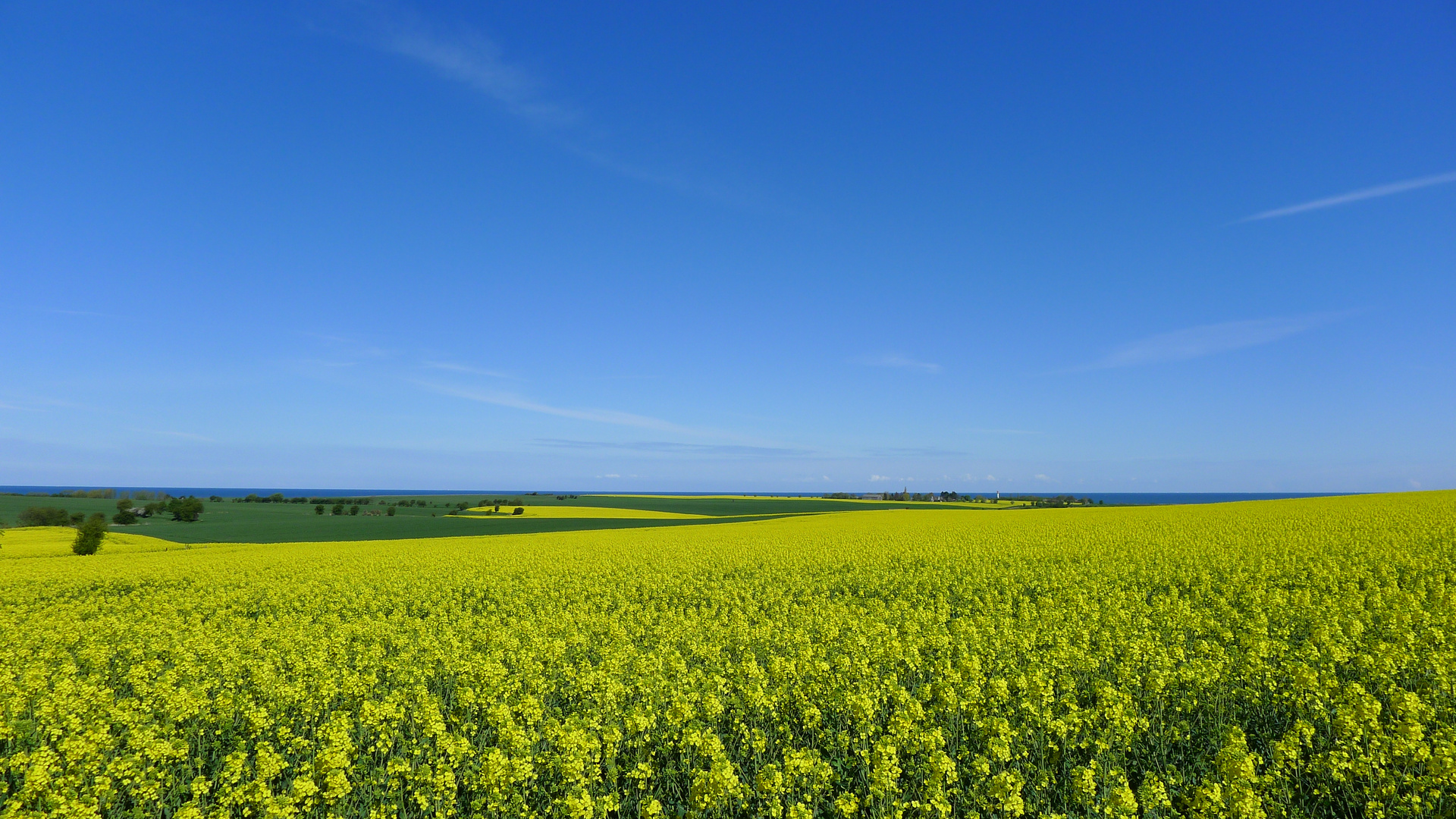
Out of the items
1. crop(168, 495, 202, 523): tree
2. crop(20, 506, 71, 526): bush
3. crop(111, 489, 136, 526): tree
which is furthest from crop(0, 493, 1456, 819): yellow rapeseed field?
crop(168, 495, 202, 523): tree

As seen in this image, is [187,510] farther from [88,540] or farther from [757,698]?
[757,698]

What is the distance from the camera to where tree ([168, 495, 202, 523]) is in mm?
75062

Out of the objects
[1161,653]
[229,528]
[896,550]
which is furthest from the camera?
[229,528]

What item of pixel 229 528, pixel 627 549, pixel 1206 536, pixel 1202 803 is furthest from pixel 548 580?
pixel 229 528

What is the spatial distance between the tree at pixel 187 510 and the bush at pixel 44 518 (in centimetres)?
949

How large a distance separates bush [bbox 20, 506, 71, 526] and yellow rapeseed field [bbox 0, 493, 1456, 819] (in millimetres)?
65100

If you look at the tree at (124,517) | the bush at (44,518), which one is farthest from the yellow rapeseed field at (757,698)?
the bush at (44,518)

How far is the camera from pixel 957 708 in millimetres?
8977

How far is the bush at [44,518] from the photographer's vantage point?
215ft

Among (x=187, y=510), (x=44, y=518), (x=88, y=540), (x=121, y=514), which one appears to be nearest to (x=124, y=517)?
(x=121, y=514)

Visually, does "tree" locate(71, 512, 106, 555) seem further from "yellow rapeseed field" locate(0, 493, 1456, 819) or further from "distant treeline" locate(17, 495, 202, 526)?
"yellow rapeseed field" locate(0, 493, 1456, 819)

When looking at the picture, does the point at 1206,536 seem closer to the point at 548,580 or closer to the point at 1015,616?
the point at 1015,616

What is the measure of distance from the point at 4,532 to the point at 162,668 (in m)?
59.8

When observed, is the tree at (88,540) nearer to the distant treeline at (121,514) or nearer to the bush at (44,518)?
the distant treeline at (121,514)
